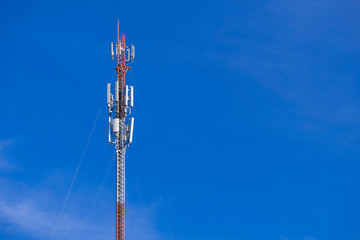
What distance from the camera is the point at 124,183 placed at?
126m

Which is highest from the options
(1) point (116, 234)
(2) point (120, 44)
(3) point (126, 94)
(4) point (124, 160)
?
(2) point (120, 44)

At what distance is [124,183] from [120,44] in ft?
75.9

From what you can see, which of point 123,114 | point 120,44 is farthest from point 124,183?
point 120,44

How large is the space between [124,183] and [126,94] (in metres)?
14.3

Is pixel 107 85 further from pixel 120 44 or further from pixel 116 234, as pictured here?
pixel 116 234

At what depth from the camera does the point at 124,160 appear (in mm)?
127312

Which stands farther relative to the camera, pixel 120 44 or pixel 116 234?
pixel 120 44

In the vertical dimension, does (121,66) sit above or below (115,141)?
above

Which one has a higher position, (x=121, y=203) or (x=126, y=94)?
(x=126, y=94)

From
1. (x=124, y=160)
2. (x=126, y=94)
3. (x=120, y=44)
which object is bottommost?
(x=124, y=160)

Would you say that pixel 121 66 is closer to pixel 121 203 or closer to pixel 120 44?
pixel 120 44

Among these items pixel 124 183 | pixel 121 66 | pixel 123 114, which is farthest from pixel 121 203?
pixel 121 66

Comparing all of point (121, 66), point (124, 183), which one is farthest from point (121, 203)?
point (121, 66)

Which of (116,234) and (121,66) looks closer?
(116,234)
